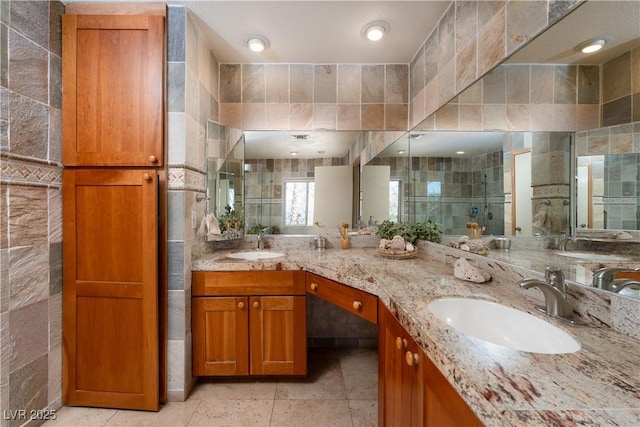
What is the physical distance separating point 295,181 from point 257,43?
108cm

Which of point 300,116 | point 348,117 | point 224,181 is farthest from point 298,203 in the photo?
point 348,117

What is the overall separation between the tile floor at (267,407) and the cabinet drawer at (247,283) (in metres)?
0.64

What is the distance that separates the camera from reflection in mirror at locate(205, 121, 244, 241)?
1.98 metres

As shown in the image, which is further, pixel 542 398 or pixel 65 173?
Answer: pixel 65 173

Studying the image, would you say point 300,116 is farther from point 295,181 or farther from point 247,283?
point 247,283

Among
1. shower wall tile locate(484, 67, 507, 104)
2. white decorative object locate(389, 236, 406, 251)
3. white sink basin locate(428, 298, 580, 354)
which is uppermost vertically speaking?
shower wall tile locate(484, 67, 507, 104)

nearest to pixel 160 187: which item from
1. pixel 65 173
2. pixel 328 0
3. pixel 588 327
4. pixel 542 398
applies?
pixel 65 173

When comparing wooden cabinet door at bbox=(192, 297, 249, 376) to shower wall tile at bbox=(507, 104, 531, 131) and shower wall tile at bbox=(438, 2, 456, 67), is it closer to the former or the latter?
shower wall tile at bbox=(507, 104, 531, 131)

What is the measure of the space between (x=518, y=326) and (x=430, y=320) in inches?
12.9

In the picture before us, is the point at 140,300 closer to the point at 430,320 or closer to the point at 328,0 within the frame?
the point at 430,320

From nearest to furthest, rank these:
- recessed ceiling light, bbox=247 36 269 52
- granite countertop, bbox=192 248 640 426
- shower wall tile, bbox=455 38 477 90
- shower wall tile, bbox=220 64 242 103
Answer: granite countertop, bbox=192 248 640 426 < shower wall tile, bbox=455 38 477 90 < recessed ceiling light, bbox=247 36 269 52 < shower wall tile, bbox=220 64 242 103

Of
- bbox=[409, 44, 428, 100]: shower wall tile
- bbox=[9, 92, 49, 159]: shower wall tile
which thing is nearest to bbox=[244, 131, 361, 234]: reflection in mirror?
bbox=[409, 44, 428, 100]: shower wall tile

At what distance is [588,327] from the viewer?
753 millimetres

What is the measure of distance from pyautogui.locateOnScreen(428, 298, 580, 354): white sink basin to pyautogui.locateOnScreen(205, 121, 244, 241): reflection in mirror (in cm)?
157
